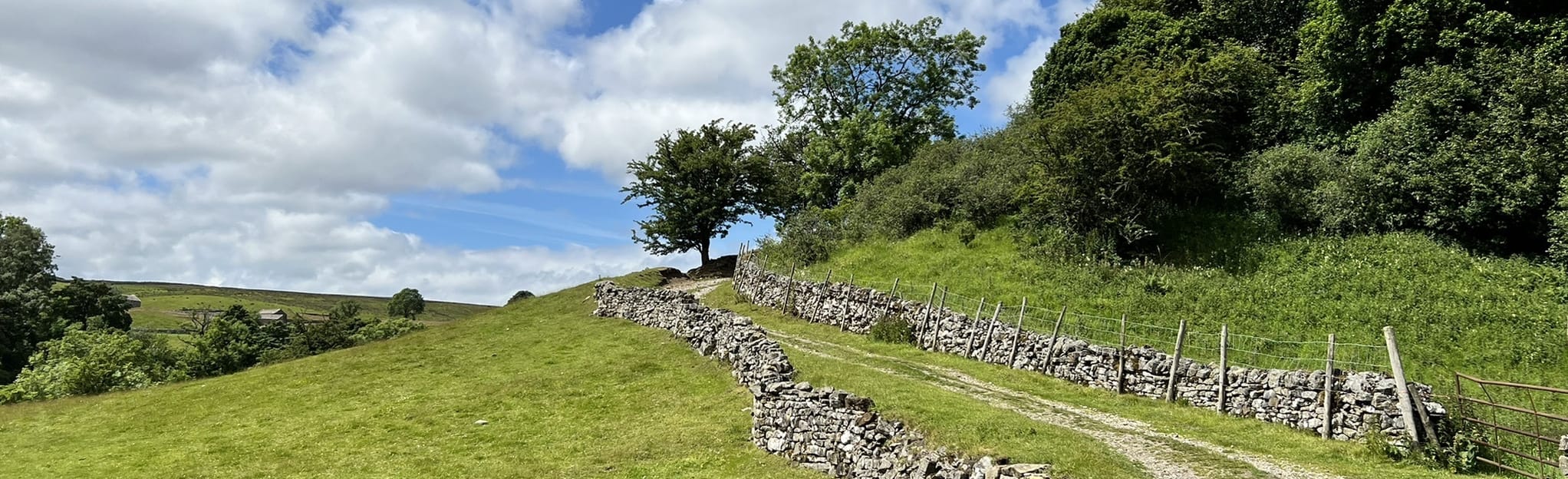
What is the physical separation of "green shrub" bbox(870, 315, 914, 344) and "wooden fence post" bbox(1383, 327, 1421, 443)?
1457 cm

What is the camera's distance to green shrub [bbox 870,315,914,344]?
88.6ft

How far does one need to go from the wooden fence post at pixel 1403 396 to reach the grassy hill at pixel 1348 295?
439 cm

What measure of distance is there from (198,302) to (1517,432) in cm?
18084

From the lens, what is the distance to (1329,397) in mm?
14922

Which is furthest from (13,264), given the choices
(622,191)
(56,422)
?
(56,422)

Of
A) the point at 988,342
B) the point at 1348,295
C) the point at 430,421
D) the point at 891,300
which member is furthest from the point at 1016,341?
the point at 430,421

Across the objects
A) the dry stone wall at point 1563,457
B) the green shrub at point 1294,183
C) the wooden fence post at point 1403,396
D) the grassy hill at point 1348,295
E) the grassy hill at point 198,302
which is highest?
the green shrub at point 1294,183

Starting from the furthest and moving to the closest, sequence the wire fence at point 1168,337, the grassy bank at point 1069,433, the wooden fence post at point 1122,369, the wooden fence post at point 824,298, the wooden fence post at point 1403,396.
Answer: the wooden fence post at point 824,298, the wooden fence post at point 1122,369, the wire fence at point 1168,337, the wooden fence post at point 1403,396, the grassy bank at point 1069,433

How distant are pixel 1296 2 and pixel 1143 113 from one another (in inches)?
604

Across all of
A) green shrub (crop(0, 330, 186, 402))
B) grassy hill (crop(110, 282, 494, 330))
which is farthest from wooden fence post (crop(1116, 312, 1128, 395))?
grassy hill (crop(110, 282, 494, 330))

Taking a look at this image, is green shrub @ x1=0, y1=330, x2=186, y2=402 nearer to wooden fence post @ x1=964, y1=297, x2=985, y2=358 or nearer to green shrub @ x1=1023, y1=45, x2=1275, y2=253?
wooden fence post @ x1=964, y1=297, x2=985, y2=358

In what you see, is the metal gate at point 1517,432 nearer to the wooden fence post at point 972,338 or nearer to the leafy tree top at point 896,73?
the wooden fence post at point 972,338

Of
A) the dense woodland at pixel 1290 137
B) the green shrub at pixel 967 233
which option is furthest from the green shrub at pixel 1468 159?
the green shrub at pixel 967 233

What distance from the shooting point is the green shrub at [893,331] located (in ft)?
88.6
